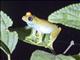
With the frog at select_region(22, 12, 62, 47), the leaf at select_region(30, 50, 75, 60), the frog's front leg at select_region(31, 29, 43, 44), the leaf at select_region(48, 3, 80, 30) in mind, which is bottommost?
the leaf at select_region(30, 50, 75, 60)

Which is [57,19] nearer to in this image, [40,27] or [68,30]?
[40,27]

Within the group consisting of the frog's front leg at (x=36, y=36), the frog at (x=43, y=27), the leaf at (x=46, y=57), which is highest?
the frog at (x=43, y=27)

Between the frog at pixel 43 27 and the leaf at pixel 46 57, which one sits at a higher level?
the frog at pixel 43 27

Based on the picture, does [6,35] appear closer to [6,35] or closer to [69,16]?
[6,35]

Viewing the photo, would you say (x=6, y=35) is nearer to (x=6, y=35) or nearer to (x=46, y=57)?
(x=6, y=35)

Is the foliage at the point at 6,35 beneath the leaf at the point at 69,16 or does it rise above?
beneath

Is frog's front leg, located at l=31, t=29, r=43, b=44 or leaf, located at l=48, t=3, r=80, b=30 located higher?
leaf, located at l=48, t=3, r=80, b=30

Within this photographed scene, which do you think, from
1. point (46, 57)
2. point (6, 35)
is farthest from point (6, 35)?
point (46, 57)

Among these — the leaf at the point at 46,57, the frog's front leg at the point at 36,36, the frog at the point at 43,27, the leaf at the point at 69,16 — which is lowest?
the leaf at the point at 46,57

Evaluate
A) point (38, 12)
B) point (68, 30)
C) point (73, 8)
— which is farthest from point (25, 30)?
point (38, 12)

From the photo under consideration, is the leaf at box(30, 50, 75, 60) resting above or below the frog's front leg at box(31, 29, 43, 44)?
below

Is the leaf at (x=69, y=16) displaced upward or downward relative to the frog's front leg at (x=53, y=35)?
upward
